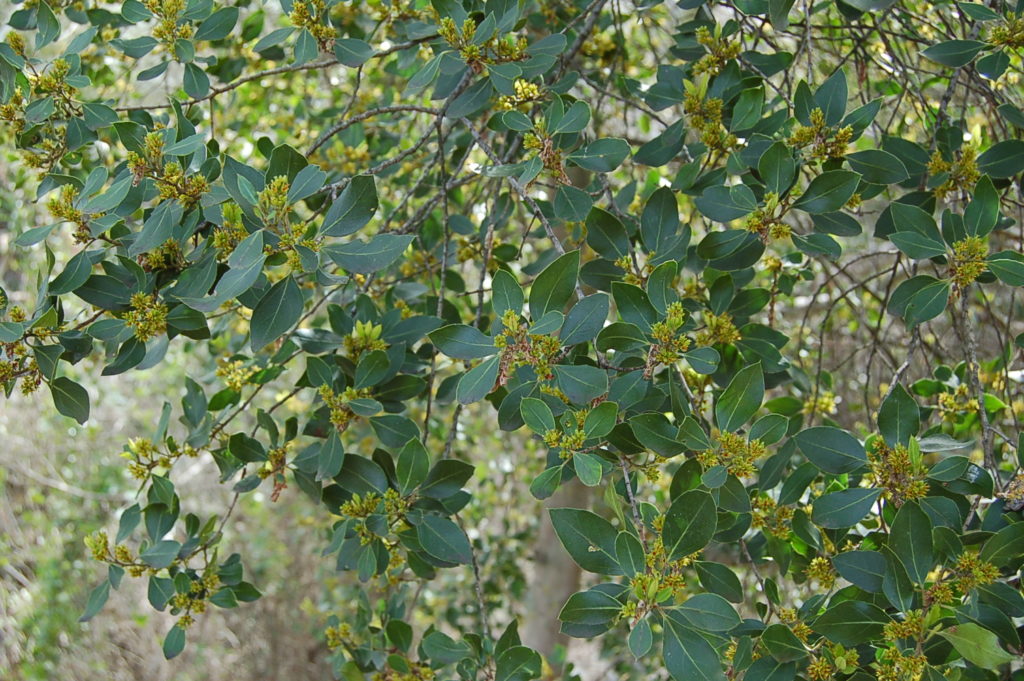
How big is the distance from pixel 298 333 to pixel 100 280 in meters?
0.35

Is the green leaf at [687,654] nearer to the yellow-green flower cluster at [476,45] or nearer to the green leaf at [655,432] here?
the green leaf at [655,432]

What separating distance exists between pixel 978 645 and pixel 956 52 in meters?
0.93

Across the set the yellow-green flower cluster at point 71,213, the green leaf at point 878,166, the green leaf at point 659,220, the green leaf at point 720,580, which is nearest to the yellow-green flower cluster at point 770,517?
the green leaf at point 720,580

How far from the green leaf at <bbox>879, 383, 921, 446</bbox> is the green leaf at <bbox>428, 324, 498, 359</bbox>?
0.57m

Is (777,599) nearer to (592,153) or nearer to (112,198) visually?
(592,153)

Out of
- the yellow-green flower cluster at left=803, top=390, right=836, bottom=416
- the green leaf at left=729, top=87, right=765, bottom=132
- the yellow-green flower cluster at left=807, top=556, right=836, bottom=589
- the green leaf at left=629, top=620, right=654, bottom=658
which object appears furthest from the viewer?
the yellow-green flower cluster at left=803, top=390, right=836, bottom=416

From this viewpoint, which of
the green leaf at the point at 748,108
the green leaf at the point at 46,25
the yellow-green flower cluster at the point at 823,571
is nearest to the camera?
the yellow-green flower cluster at the point at 823,571

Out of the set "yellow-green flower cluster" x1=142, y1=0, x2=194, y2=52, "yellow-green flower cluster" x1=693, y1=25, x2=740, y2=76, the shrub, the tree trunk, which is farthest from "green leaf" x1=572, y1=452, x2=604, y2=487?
the tree trunk

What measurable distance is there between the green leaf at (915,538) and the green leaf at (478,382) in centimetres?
→ 54

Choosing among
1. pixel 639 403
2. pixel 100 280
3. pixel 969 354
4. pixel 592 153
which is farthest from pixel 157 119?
pixel 969 354

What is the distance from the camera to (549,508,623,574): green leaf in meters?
1.11

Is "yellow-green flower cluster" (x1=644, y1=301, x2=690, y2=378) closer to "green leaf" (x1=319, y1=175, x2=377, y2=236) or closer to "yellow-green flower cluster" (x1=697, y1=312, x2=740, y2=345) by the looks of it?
"yellow-green flower cluster" (x1=697, y1=312, x2=740, y2=345)

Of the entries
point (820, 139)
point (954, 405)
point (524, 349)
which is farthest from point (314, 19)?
point (954, 405)

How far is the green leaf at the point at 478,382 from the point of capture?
1113 millimetres
